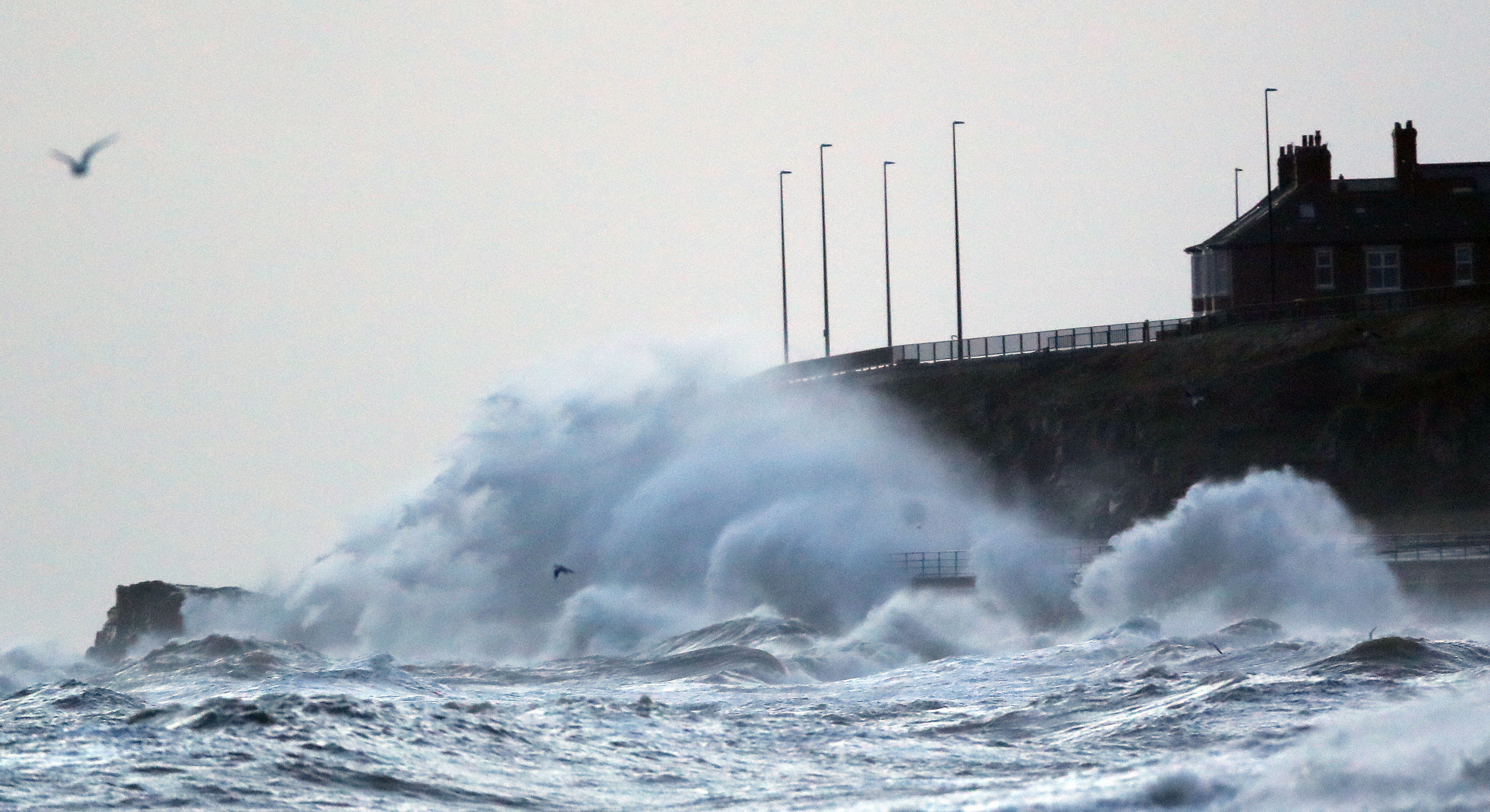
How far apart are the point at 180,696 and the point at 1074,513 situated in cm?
3074

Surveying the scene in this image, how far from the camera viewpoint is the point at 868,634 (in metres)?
40.2

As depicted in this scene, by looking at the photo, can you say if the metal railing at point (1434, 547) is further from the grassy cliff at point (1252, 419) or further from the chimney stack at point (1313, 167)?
the chimney stack at point (1313, 167)

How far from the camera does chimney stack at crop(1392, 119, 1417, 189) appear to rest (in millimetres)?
67750

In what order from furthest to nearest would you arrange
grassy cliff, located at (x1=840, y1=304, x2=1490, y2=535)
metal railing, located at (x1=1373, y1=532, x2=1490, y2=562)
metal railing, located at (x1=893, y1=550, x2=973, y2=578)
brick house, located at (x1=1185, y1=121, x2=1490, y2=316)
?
brick house, located at (x1=1185, y1=121, x2=1490, y2=316) → grassy cliff, located at (x1=840, y1=304, x2=1490, y2=535) → metal railing, located at (x1=893, y1=550, x2=973, y2=578) → metal railing, located at (x1=1373, y1=532, x2=1490, y2=562)

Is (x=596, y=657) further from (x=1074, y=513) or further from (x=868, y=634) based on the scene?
(x=1074, y=513)

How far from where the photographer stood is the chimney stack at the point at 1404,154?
67750mm

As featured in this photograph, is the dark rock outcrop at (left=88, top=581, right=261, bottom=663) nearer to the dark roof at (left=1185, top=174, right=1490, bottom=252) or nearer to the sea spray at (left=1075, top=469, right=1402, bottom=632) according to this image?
the sea spray at (left=1075, top=469, right=1402, bottom=632)

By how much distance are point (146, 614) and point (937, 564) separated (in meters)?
23.3

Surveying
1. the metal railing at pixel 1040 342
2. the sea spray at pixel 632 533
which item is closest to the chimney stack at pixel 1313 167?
the metal railing at pixel 1040 342

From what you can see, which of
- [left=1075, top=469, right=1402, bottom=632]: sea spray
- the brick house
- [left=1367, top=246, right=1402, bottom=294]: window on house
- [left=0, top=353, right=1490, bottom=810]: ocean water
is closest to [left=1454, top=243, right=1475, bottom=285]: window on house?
the brick house

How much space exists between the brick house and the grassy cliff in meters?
6.79

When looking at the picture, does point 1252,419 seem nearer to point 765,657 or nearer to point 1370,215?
point 1370,215

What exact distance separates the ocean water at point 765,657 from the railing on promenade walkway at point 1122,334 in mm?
3298

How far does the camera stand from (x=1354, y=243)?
213 feet
